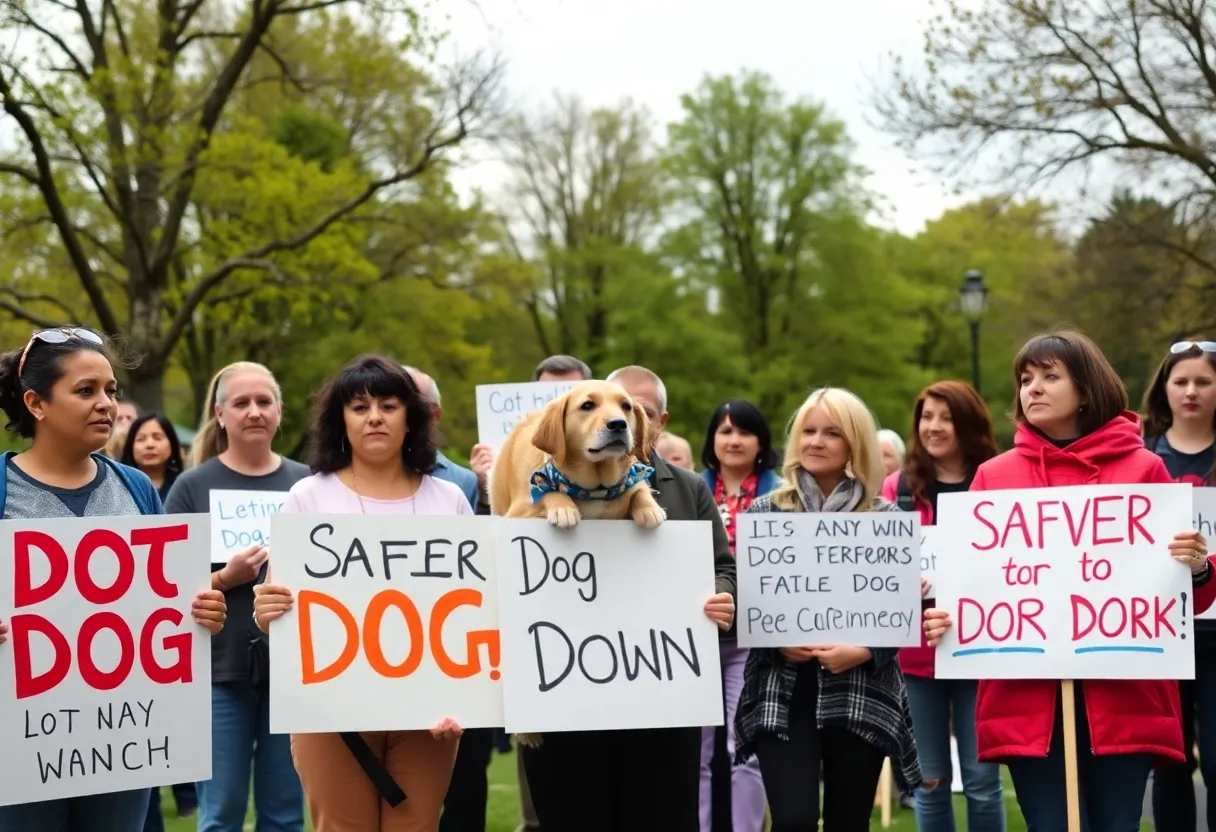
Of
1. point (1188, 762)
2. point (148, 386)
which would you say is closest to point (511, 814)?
point (1188, 762)

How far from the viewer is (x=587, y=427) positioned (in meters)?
4.41

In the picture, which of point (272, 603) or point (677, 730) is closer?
point (272, 603)

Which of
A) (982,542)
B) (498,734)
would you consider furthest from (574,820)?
(498,734)

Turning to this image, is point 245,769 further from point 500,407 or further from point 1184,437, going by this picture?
point 1184,437

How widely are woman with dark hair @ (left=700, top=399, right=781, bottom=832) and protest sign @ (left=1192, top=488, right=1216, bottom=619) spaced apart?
1963mm

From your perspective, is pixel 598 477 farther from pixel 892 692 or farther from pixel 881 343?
pixel 881 343

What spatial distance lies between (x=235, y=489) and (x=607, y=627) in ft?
6.85

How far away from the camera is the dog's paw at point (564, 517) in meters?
4.27

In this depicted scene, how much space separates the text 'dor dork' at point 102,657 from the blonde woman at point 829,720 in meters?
1.93

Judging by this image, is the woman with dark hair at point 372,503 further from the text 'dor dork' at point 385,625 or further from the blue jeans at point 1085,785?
the blue jeans at point 1085,785

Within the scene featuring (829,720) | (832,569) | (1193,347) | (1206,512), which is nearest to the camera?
(829,720)

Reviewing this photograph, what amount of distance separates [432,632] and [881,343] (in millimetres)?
32900

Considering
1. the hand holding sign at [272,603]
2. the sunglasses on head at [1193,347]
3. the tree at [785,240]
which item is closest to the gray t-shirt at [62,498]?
the hand holding sign at [272,603]

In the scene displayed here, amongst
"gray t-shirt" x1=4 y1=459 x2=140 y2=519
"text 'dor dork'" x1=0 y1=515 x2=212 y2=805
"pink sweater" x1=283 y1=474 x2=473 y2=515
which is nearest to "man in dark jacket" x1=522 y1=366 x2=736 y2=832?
"pink sweater" x1=283 y1=474 x2=473 y2=515
